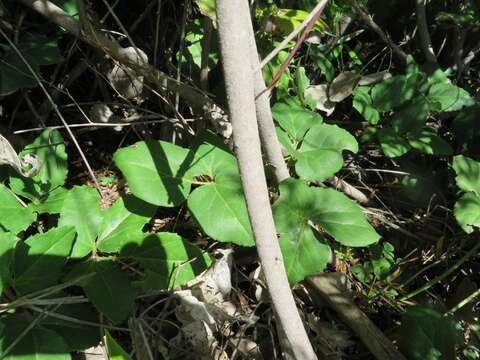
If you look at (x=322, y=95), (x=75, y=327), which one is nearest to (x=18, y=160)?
(x=75, y=327)

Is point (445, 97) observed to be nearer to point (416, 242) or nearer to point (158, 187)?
point (416, 242)

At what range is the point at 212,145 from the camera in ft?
4.40

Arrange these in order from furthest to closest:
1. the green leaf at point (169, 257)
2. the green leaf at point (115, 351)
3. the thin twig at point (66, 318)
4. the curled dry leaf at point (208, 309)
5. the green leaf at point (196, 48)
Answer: the green leaf at point (196, 48)
the curled dry leaf at point (208, 309)
the green leaf at point (169, 257)
the thin twig at point (66, 318)
the green leaf at point (115, 351)

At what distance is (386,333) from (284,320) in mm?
551

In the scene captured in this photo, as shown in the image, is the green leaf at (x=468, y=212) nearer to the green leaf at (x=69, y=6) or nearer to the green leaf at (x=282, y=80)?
the green leaf at (x=282, y=80)

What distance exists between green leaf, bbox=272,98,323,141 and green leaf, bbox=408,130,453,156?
336 mm

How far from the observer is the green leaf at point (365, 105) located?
1580 mm

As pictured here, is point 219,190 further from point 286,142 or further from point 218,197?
point 286,142

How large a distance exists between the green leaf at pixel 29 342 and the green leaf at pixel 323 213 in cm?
58

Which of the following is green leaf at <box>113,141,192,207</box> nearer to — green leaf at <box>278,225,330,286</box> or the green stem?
green leaf at <box>278,225,330,286</box>

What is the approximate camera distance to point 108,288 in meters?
1.16

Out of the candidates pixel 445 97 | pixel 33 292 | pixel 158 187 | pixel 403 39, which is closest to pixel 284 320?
pixel 158 187

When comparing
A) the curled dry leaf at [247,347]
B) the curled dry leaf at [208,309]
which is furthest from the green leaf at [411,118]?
the curled dry leaf at [247,347]

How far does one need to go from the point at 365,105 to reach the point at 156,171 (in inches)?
29.3
